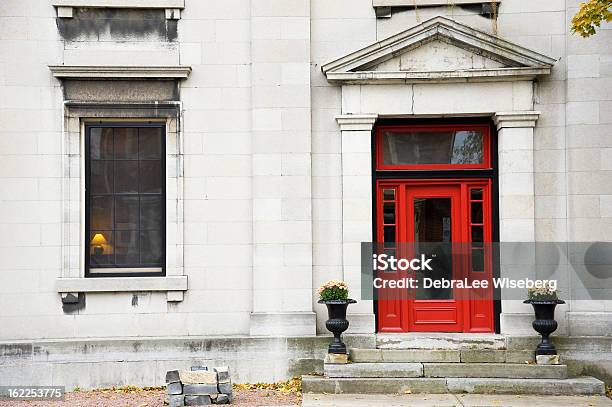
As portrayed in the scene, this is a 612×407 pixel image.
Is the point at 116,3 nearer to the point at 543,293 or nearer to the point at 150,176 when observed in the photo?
the point at 150,176

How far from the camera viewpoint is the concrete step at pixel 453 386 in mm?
10484

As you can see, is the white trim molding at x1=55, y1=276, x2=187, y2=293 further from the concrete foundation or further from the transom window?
the concrete foundation

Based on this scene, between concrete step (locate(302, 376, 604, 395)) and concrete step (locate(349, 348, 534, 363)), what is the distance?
46 centimetres

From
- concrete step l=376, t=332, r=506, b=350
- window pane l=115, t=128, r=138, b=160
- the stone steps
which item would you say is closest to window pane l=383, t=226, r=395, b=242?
concrete step l=376, t=332, r=506, b=350

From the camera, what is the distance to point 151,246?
11.8m

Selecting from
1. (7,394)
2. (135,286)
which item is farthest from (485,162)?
(7,394)

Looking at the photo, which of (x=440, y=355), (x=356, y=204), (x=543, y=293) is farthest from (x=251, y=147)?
(x=543, y=293)

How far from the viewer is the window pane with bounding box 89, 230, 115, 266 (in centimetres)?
1173

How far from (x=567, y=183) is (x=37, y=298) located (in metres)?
8.30

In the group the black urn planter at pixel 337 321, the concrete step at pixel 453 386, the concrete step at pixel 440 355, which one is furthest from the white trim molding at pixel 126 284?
the concrete step at pixel 440 355

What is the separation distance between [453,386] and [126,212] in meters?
5.62

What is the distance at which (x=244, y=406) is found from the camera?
10.0 metres

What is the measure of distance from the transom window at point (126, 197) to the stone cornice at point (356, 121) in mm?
2822

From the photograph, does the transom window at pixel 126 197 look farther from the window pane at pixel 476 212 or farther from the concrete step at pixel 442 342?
the window pane at pixel 476 212
